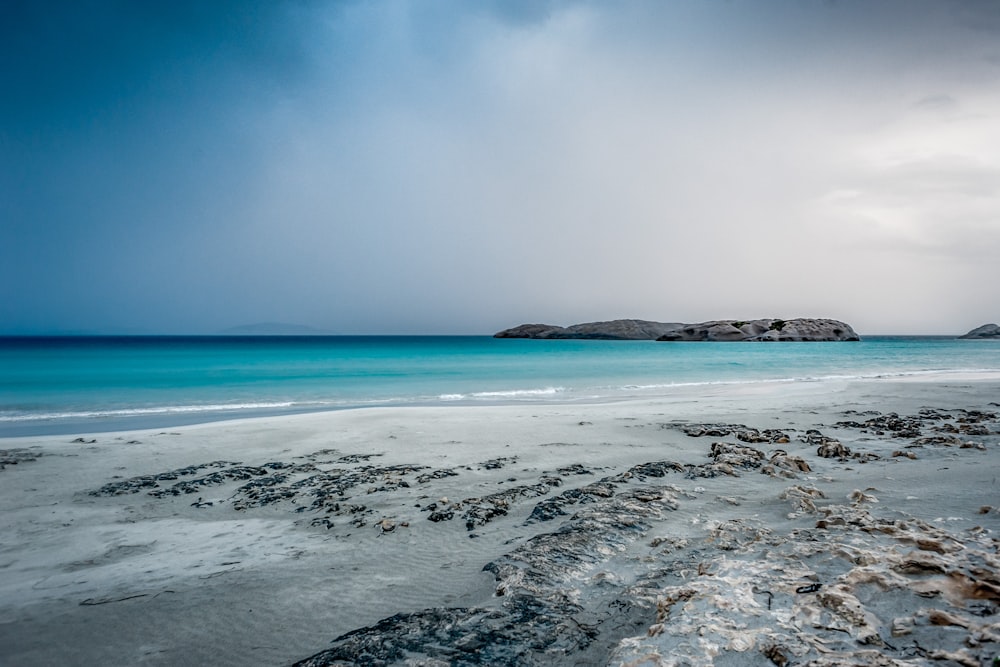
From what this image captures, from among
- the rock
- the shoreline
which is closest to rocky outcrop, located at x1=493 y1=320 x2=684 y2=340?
the rock

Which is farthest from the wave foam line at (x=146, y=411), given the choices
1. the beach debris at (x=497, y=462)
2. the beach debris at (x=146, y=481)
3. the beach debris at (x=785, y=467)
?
the beach debris at (x=785, y=467)

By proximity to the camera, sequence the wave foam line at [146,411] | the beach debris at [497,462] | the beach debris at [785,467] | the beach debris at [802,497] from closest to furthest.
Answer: the beach debris at [802,497] → the beach debris at [785,467] → the beach debris at [497,462] → the wave foam line at [146,411]

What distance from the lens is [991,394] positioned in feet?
44.7

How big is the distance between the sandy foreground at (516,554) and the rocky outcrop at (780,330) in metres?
102

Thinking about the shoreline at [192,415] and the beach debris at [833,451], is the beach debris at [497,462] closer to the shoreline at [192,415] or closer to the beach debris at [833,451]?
the beach debris at [833,451]

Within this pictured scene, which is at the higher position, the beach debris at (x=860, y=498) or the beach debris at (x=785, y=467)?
the beach debris at (x=860, y=498)

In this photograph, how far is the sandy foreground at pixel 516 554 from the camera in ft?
8.01

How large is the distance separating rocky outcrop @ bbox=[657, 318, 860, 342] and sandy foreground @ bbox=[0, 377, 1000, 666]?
102m

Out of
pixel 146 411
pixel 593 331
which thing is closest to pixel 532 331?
pixel 593 331

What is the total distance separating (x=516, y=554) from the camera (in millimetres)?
3664

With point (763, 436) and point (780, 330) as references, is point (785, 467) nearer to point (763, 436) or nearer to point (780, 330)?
point (763, 436)

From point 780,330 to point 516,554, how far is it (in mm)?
109327

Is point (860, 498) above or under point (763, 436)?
above

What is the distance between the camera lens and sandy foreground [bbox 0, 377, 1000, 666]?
8.01ft
